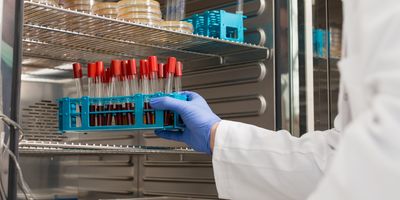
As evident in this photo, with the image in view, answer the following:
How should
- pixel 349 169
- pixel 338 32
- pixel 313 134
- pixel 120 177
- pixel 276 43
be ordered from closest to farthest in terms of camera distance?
pixel 349 169 < pixel 313 134 < pixel 276 43 < pixel 338 32 < pixel 120 177

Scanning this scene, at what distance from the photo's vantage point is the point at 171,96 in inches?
65.1

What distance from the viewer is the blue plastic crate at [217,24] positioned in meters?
1.92

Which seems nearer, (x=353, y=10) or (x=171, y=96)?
(x=353, y=10)

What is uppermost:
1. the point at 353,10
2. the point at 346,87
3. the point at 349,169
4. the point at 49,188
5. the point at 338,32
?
the point at 338,32

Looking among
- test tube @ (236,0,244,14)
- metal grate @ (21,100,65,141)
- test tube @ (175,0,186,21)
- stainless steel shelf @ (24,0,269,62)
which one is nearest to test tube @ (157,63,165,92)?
stainless steel shelf @ (24,0,269,62)

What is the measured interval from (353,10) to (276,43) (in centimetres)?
114

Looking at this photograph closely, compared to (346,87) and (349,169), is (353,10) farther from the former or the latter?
(349,169)

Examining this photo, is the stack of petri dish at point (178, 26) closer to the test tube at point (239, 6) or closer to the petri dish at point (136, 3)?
the petri dish at point (136, 3)

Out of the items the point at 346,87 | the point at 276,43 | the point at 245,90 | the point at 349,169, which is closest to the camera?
the point at 349,169

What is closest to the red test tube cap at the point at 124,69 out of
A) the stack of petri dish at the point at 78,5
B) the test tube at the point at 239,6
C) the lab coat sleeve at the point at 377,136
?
the stack of petri dish at the point at 78,5

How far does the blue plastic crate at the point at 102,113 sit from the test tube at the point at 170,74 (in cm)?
8

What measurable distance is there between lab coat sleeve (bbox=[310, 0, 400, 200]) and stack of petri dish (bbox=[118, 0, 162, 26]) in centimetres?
113

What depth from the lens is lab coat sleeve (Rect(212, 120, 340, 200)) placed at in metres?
1.34

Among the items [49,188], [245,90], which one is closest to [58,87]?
[49,188]
